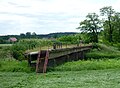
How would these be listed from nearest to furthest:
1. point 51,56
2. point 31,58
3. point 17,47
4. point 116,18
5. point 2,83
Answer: point 2,83, point 31,58, point 51,56, point 17,47, point 116,18

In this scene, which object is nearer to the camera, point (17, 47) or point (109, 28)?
point (17, 47)

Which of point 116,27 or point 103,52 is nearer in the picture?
point 103,52

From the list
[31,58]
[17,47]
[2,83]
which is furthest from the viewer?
[17,47]

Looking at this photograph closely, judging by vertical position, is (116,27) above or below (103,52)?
above

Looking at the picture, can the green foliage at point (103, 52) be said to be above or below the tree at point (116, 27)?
below

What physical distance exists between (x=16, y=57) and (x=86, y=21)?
1720 inches

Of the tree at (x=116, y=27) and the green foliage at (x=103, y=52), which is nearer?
the green foliage at (x=103, y=52)

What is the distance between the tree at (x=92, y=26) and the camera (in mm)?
81750

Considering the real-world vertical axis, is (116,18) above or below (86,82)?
above

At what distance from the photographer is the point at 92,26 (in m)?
81.9

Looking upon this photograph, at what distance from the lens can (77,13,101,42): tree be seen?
81.8m

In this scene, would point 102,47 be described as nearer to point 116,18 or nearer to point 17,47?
point 116,18

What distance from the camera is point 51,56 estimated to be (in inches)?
1231

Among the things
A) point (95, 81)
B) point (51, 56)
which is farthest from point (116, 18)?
point (95, 81)
